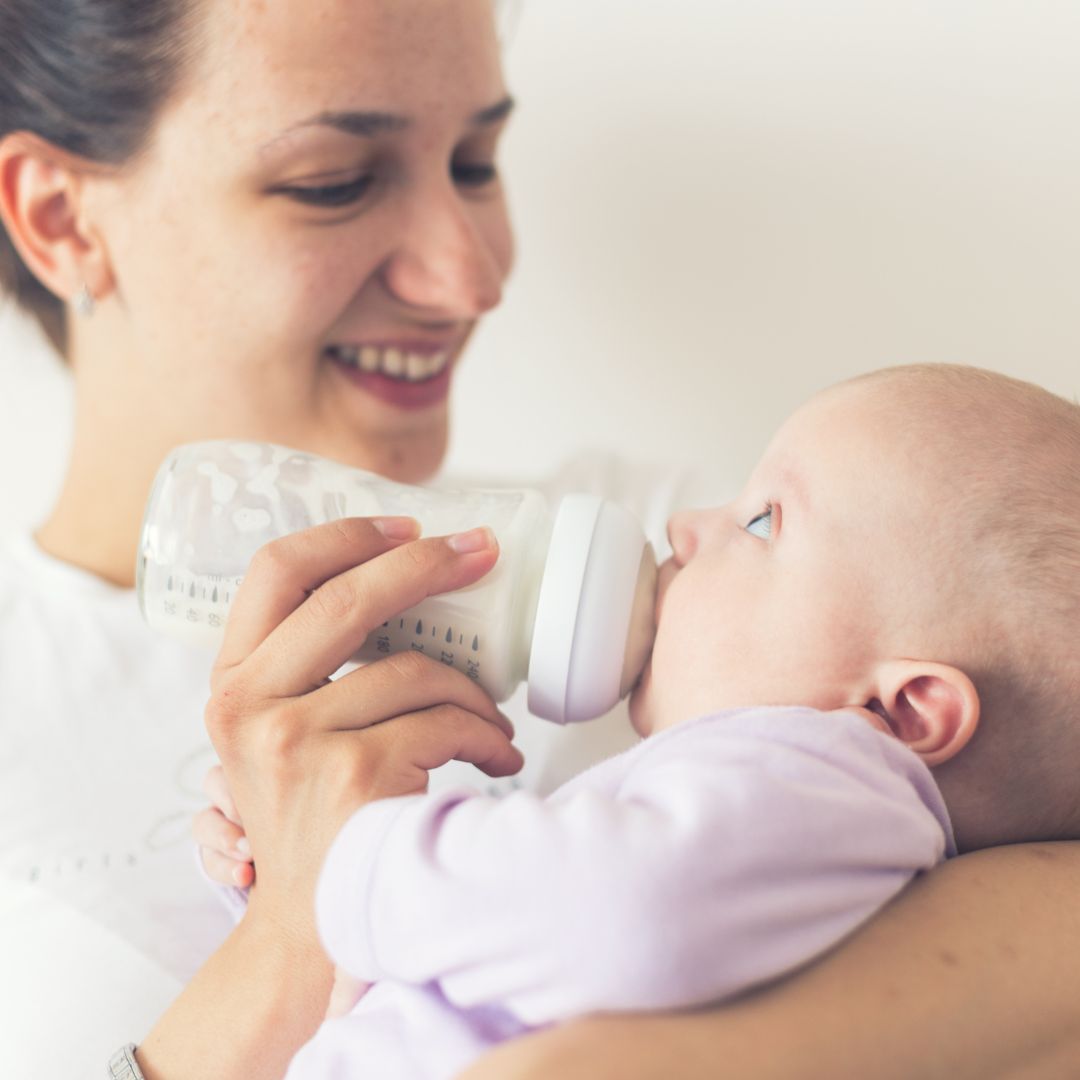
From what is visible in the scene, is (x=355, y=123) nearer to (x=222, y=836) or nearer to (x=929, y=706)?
(x=222, y=836)

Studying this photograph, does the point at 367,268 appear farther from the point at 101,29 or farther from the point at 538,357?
the point at 538,357

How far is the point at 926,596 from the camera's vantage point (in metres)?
0.84

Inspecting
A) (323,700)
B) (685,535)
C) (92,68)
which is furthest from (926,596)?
(92,68)

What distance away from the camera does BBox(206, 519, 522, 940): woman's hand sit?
0.91 meters

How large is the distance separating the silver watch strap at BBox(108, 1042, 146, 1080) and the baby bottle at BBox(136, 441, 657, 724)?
33cm

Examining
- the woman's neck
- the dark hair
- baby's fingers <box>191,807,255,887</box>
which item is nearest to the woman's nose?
the dark hair

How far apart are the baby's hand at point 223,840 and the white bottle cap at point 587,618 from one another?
289mm

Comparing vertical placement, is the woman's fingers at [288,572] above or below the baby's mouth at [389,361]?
below

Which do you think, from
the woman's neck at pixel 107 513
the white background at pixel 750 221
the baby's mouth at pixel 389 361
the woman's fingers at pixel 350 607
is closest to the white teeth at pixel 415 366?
the baby's mouth at pixel 389 361

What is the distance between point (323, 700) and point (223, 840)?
21 centimetres

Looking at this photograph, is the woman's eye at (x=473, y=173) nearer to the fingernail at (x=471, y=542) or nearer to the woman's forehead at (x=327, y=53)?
the woman's forehead at (x=327, y=53)

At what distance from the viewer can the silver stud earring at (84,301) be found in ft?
4.85

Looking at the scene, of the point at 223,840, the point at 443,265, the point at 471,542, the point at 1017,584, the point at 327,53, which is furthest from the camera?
the point at 443,265

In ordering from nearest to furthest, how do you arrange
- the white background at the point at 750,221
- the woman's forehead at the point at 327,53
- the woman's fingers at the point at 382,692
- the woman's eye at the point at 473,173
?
the woman's fingers at the point at 382,692
the woman's forehead at the point at 327,53
the woman's eye at the point at 473,173
the white background at the point at 750,221
